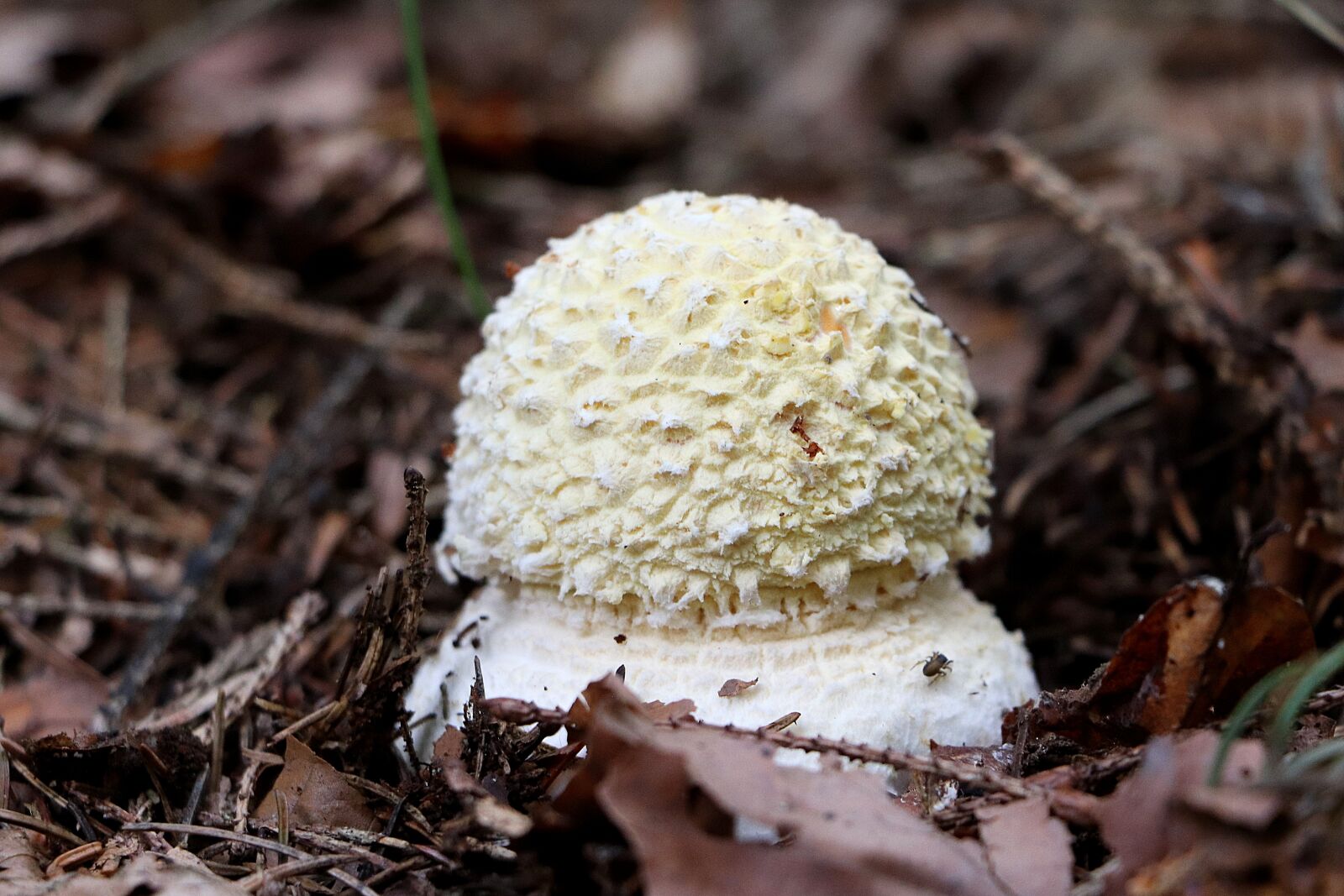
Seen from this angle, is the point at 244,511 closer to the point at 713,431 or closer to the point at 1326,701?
the point at 713,431

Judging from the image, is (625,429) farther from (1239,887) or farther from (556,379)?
(1239,887)

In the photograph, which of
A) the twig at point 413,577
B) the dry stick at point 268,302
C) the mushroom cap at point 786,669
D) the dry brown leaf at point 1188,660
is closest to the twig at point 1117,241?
the dry brown leaf at point 1188,660

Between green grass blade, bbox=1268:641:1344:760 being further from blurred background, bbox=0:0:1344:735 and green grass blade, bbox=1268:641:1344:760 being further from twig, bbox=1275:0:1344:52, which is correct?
twig, bbox=1275:0:1344:52

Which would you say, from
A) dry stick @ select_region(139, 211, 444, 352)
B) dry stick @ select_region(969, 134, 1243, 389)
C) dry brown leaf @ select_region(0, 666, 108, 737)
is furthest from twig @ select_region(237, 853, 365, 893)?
dry stick @ select_region(969, 134, 1243, 389)

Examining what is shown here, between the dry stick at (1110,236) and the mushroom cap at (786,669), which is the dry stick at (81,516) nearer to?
the mushroom cap at (786,669)

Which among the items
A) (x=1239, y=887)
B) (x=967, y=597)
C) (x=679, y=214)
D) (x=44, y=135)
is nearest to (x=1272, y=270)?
(x=967, y=597)

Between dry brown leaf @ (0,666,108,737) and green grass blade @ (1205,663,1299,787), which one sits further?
dry brown leaf @ (0,666,108,737)
